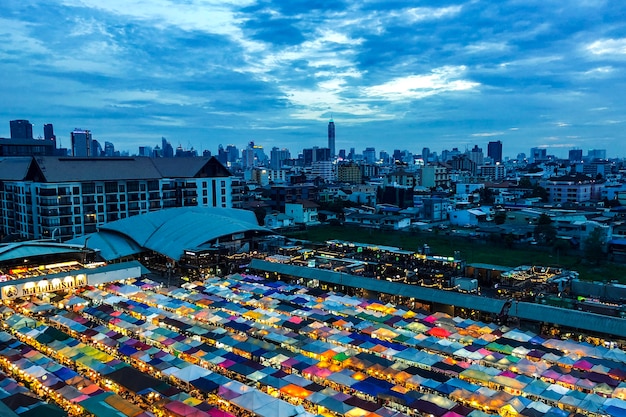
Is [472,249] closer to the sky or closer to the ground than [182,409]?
closer to the ground

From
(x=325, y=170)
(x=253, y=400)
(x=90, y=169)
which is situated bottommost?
(x=253, y=400)

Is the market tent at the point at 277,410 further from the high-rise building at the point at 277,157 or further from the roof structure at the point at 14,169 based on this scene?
the high-rise building at the point at 277,157

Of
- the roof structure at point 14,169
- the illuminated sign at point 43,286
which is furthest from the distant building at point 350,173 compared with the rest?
the illuminated sign at point 43,286

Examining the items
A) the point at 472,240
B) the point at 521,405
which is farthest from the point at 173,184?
the point at 521,405

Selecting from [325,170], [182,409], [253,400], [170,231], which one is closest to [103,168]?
[170,231]

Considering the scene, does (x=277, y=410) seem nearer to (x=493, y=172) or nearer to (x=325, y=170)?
(x=493, y=172)
